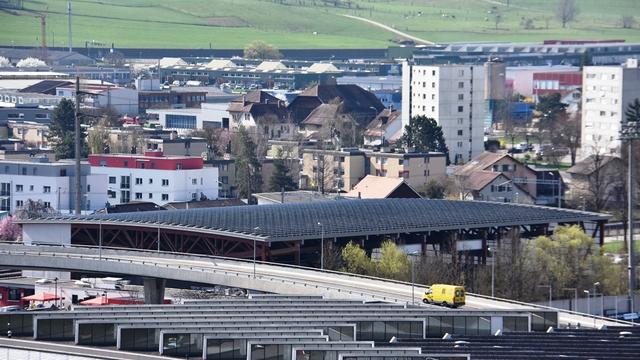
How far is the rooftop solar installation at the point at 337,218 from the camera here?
3394 centimetres

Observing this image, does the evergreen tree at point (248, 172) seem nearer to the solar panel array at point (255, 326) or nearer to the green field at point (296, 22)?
the solar panel array at point (255, 326)

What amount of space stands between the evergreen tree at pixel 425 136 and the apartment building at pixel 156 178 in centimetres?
867

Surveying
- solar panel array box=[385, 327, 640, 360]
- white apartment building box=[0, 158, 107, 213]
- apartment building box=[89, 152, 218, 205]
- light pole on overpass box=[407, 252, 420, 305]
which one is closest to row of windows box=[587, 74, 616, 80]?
apartment building box=[89, 152, 218, 205]

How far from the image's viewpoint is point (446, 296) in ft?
88.5

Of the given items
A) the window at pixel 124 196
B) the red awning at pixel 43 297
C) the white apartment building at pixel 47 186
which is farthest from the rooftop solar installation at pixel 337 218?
the window at pixel 124 196

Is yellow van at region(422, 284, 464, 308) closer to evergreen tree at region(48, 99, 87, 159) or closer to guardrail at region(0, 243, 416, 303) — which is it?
guardrail at region(0, 243, 416, 303)

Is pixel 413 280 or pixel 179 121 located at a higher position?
pixel 179 121

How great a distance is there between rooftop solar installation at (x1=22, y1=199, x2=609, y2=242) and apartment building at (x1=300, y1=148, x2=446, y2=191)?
41.0 ft

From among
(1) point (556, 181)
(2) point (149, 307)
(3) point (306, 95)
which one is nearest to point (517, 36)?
(3) point (306, 95)

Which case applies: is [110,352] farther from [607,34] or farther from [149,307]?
[607,34]

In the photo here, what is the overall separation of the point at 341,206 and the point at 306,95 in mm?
34963

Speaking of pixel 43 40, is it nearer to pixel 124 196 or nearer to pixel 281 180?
pixel 281 180

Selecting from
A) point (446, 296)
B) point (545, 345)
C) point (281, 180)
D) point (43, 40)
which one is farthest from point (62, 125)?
point (43, 40)

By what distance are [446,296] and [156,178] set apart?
20515 mm
